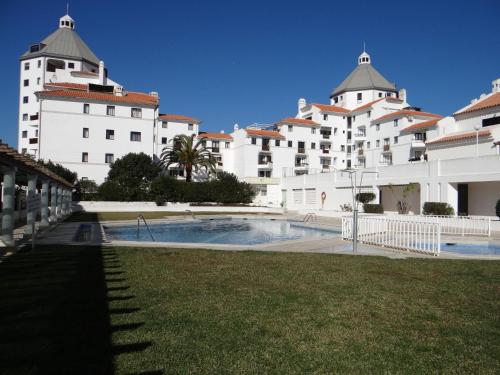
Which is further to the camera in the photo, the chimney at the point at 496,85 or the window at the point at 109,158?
the window at the point at 109,158

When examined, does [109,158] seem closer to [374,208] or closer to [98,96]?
[98,96]

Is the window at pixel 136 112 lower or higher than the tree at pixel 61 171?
higher

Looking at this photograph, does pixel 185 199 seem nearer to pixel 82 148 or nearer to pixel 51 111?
pixel 82 148

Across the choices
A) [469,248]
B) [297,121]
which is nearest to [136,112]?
[297,121]

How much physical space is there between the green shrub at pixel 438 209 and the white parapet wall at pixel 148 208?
19.0 metres

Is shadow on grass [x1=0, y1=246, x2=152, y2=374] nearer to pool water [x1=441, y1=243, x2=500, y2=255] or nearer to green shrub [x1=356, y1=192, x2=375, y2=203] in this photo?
pool water [x1=441, y1=243, x2=500, y2=255]

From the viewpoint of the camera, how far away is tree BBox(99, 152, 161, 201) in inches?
1629

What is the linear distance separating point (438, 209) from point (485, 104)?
1635 centimetres

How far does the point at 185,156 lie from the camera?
51281 mm

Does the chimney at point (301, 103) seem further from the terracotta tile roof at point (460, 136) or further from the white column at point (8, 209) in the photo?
the white column at point (8, 209)

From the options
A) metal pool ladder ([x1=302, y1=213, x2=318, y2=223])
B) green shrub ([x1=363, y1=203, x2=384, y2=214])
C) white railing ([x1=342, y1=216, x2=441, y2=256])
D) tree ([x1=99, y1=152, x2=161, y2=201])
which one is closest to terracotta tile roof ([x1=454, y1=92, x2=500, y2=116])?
green shrub ([x1=363, y1=203, x2=384, y2=214])

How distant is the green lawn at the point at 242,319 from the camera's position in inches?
163

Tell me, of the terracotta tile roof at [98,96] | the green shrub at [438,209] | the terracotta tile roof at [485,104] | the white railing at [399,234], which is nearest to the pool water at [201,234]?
the white railing at [399,234]

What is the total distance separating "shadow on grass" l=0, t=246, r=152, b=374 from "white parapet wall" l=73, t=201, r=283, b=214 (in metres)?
31.1
